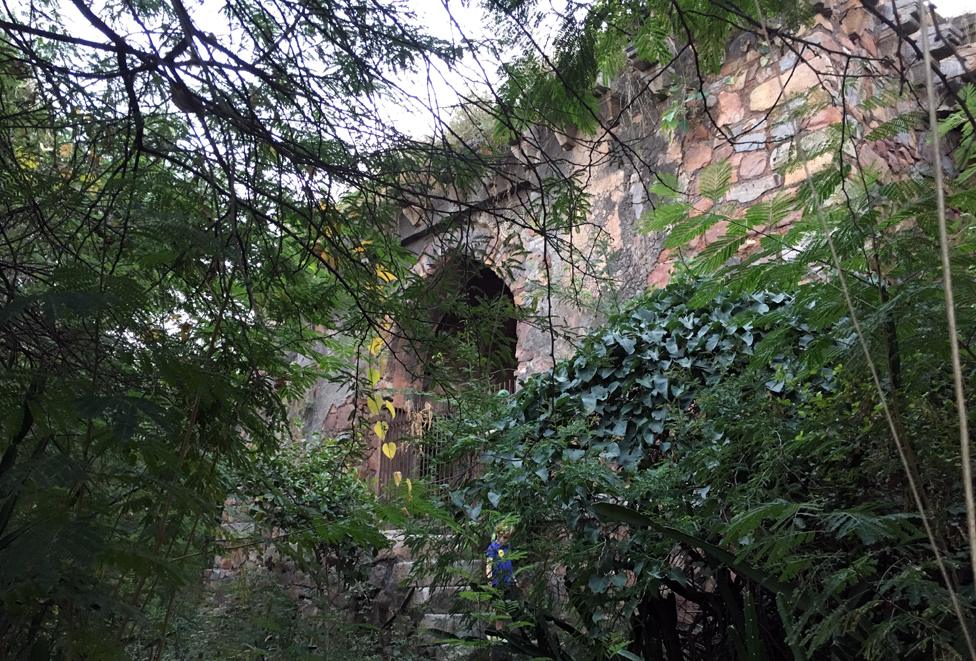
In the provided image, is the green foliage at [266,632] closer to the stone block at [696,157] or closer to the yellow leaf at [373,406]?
the yellow leaf at [373,406]

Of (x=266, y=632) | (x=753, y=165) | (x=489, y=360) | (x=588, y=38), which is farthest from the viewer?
(x=753, y=165)

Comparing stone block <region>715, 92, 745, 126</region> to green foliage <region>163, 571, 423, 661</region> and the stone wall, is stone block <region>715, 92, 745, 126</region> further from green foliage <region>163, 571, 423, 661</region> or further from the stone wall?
green foliage <region>163, 571, 423, 661</region>

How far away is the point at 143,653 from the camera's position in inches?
137

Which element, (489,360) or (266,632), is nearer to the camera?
(489,360)

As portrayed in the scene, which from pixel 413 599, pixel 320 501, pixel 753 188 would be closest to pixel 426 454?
pixel 320 501

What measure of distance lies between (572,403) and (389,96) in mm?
1641

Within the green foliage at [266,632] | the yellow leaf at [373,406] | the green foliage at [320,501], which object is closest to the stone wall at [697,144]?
the green foliage at [320,501]

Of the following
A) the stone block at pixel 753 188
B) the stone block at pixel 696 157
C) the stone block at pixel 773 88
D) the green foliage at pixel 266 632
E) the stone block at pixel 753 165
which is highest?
the stone block at pixel 773 88

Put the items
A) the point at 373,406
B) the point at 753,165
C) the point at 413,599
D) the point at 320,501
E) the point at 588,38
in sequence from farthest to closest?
the point at 413,599 < the point at 753,165 < the point at 320,501 < the point at 373,406 < the point at 588,38

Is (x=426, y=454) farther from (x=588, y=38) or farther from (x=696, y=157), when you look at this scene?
(x=588, y=38)

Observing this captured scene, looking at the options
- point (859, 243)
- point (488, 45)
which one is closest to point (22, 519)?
point (488, 45)

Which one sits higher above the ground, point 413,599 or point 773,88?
point 773,88

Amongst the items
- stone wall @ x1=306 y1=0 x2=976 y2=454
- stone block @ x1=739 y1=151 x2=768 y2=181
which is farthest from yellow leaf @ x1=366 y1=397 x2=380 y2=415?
stone block @ x1=739 y1=151 x2=768 y2=181

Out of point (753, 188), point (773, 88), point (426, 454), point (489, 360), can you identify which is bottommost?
point (489, 360)
